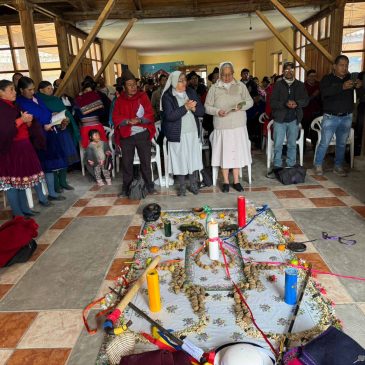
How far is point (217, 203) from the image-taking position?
3566 millimetres

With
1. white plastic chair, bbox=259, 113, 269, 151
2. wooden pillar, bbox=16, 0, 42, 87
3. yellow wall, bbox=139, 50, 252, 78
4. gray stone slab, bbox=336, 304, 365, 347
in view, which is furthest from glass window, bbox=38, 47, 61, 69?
yellow wall, bbox=139, 50, 252, 78

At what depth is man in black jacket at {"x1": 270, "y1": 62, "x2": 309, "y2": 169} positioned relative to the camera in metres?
4.01

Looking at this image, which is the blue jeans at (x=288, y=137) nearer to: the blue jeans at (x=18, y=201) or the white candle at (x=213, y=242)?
the white candle at (x=213, y=242)

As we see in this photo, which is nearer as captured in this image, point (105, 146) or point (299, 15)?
point (105, 146)

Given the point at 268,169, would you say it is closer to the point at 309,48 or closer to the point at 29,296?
the point at 29,296

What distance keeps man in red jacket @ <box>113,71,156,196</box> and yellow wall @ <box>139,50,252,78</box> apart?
1430 cm

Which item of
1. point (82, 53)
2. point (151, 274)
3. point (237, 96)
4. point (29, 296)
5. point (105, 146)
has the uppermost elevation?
point (82, 53)

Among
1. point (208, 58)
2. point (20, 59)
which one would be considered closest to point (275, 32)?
point (20, 59)

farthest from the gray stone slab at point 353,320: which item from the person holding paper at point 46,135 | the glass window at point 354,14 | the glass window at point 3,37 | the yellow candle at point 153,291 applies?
the glass window at point 3,37

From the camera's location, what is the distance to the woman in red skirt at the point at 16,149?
290 centimetres

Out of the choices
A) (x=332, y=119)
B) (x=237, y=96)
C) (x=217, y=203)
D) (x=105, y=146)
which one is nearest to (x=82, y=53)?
(x=105, y=146)

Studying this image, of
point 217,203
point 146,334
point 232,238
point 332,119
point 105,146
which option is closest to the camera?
point 146,334

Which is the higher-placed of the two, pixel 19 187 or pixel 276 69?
pixel 276 69

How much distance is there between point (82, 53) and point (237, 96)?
2398 millimetres
